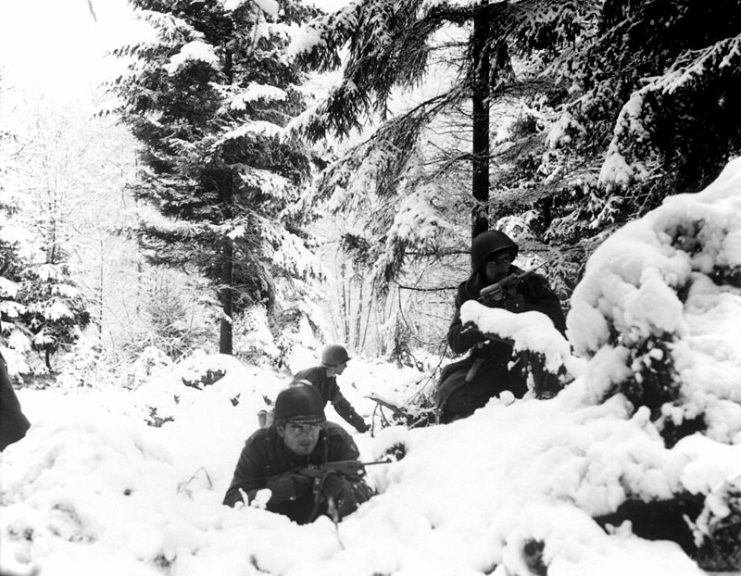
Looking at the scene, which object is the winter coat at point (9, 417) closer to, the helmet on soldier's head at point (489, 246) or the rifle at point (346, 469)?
the rifle at point (346, 469)

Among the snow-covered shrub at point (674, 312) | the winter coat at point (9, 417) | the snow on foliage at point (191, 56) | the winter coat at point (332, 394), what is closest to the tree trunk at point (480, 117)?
the winter coat at point (332, 394)

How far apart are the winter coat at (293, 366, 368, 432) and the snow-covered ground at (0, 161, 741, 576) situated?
13.3 feet

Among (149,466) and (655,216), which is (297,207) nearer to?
(149,466)

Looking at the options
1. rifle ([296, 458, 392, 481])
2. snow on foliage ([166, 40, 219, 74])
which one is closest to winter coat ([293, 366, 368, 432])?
rifle ([296, 458, 392, 481])

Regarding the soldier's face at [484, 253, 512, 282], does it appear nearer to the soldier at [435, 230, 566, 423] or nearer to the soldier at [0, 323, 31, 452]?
the soldier at [435, 230, 566, 423]

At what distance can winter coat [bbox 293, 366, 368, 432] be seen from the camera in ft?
Result: 20.6

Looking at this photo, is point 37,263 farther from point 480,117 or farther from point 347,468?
point 347,468

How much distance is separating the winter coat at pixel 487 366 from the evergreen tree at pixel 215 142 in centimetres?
935

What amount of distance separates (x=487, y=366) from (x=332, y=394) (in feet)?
9.95

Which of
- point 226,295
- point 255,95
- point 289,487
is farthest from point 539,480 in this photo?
point 226,295

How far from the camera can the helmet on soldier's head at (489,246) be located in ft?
13.3

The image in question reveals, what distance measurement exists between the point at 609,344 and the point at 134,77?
1422 cm

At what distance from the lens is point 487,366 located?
152 inches

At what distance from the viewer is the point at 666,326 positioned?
1.58 m
